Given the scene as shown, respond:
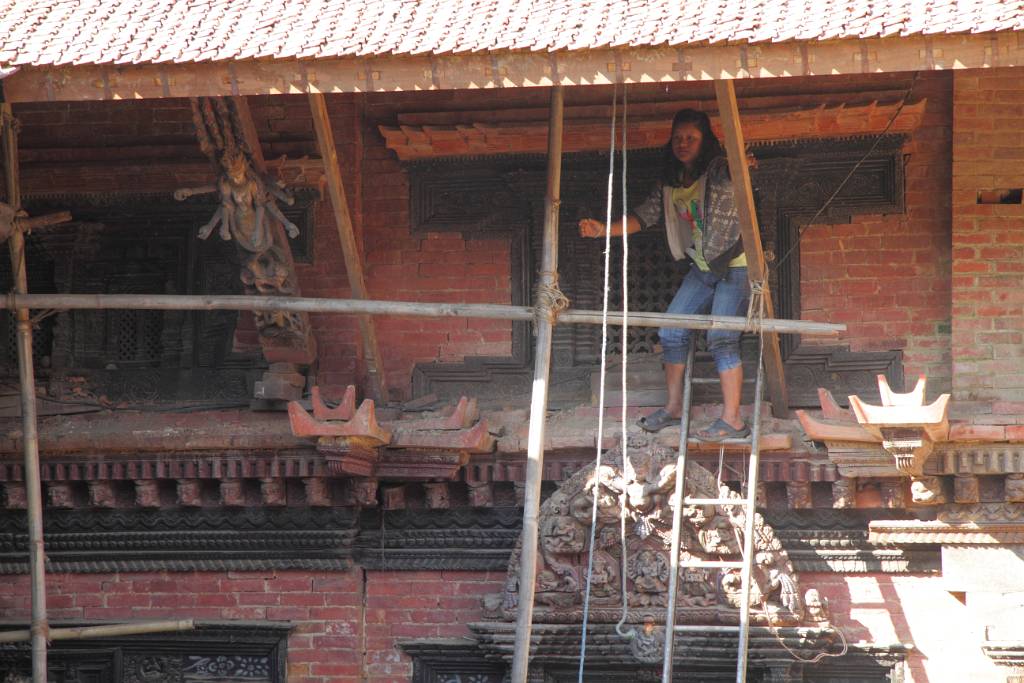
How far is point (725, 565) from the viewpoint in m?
8.95

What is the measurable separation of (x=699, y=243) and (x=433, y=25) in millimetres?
1913

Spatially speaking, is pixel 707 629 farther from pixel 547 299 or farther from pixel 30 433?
pixel 30 433

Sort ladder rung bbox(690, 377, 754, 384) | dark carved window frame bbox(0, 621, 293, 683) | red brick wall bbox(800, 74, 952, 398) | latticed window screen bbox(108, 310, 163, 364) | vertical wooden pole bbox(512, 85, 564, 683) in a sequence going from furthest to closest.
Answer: latticed window screen bbox(108, 310, 163, 364) < dark carved window frame bbox(0, 621, 293, 683) < red brick wall bbox(800, 74, 952, 398) < ladder rung bbox(690, 377, 754, 384) < vertical wooden pole bbox(512, 85, 564, 683)

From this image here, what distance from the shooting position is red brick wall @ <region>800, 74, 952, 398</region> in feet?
31.3

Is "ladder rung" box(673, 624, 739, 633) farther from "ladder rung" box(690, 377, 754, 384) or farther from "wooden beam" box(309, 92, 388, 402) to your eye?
"wooden beam" box(309, 92, 388, 402)

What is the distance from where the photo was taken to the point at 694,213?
371 inches

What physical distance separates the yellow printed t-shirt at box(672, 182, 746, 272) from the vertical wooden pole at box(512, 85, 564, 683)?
983mm

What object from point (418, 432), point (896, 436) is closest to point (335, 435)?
point (418, 432)

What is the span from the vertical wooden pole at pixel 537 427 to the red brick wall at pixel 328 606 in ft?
3.84

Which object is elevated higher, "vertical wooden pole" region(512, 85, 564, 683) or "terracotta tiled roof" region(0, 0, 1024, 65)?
"terracotta tiled roof" region(0, 0, 1024, 65)

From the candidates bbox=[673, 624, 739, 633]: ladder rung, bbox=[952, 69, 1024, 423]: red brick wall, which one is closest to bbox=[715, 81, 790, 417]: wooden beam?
bbox=[952, 69, 1024, 423]: red brick wall

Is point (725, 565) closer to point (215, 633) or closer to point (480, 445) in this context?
point (480, 445)

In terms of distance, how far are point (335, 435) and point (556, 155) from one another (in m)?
1.75

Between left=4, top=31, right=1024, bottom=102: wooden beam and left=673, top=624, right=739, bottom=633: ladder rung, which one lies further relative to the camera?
left=673, top=624, right=739, bottom=633: ladder rung
